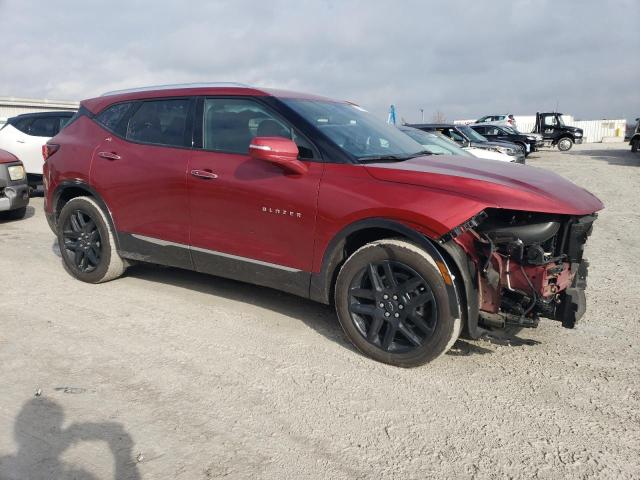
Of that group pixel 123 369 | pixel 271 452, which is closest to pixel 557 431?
pixel 271 452

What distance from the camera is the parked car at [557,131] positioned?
91.8ft

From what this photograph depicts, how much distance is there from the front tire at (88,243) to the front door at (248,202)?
3.60 feet

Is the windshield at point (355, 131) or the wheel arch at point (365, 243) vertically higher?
the windshield at point (355, 131)

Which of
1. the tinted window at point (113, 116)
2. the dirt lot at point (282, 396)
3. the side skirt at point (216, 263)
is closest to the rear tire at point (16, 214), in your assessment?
the dirt lot at point (282, 396)

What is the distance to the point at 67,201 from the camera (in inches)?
200

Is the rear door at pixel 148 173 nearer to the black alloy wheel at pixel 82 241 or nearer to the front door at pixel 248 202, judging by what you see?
the front door at pixel 248 202

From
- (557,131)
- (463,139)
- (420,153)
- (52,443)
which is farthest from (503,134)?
(52,443)

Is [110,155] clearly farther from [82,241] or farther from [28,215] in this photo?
[28,215]

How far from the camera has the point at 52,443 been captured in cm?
251

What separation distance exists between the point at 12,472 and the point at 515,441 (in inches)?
92.4

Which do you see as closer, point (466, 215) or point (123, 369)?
point (466, 215)

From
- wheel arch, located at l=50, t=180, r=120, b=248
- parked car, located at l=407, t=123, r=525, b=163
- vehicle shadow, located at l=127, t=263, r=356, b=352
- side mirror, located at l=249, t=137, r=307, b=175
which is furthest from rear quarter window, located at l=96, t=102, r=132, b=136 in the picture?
parked car, located at l=407, t=123, r=525, b=163

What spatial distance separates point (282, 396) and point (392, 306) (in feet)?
2.88

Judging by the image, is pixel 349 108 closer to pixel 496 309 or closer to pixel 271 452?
pixel 496 309
